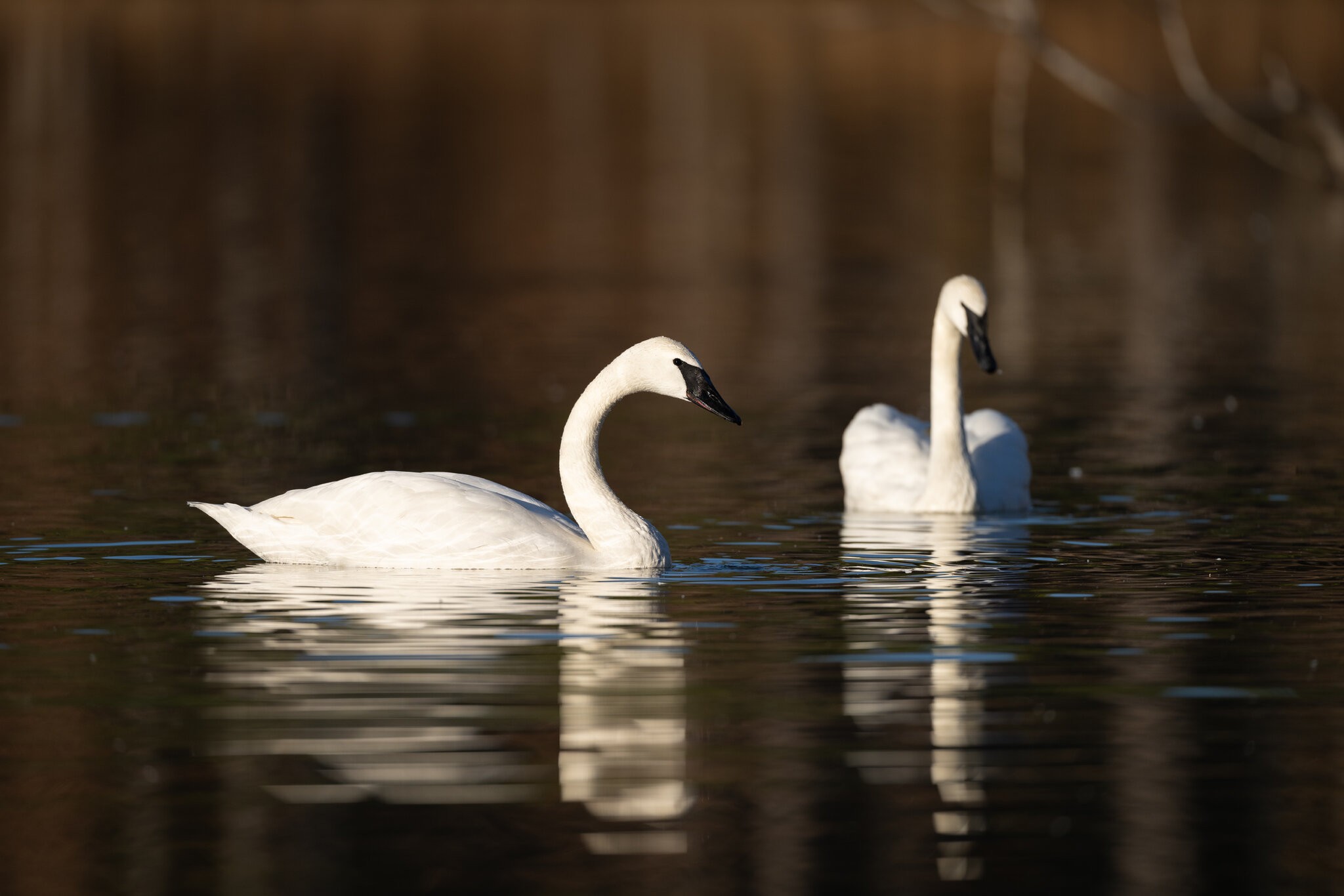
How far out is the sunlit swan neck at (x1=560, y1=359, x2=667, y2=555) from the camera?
1288cm

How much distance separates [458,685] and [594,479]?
308 cm

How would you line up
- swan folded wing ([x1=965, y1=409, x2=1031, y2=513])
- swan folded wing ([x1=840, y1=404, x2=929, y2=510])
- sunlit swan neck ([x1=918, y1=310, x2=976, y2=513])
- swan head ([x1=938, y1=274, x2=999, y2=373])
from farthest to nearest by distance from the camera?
swan head ([x1=938, y1=274, x2=999, y2=373]), swan folded wing ([x1=840, y1=404, x2=929, y2=510]), swan folded wing ([x1=965, y1=409, x2=1031, y2=513]), sunlit swan neck ([x1=918, y1=310, x2=976, y2=513])

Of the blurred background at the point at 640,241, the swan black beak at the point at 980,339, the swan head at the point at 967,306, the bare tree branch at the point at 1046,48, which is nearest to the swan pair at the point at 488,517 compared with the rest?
the blurred background at the point at 640,241

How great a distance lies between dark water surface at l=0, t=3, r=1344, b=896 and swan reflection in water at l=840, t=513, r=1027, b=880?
0.04 meters

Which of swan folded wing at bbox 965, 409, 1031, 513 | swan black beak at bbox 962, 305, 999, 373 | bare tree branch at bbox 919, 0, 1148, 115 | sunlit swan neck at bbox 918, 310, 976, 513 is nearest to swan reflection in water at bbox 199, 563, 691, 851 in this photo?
sunlit swan neck at bbox 918, 310, 976, 513

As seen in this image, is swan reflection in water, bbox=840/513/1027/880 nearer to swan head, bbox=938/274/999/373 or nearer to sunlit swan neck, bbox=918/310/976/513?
sunlit swan neck, bbox=918/310/976/513

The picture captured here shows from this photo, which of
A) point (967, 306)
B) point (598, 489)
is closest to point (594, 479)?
point (598, 489)

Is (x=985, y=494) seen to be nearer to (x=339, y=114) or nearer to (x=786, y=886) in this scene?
(x=786, y=886)

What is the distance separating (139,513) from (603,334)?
1241 cm

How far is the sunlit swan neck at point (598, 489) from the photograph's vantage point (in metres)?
12.9

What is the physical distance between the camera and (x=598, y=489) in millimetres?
12906

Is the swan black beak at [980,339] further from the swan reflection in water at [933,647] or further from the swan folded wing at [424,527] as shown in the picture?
the swan folded wing at [424,527]

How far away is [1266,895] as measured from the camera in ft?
24.3

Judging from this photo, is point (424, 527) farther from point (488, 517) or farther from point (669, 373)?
point (669, 373)
